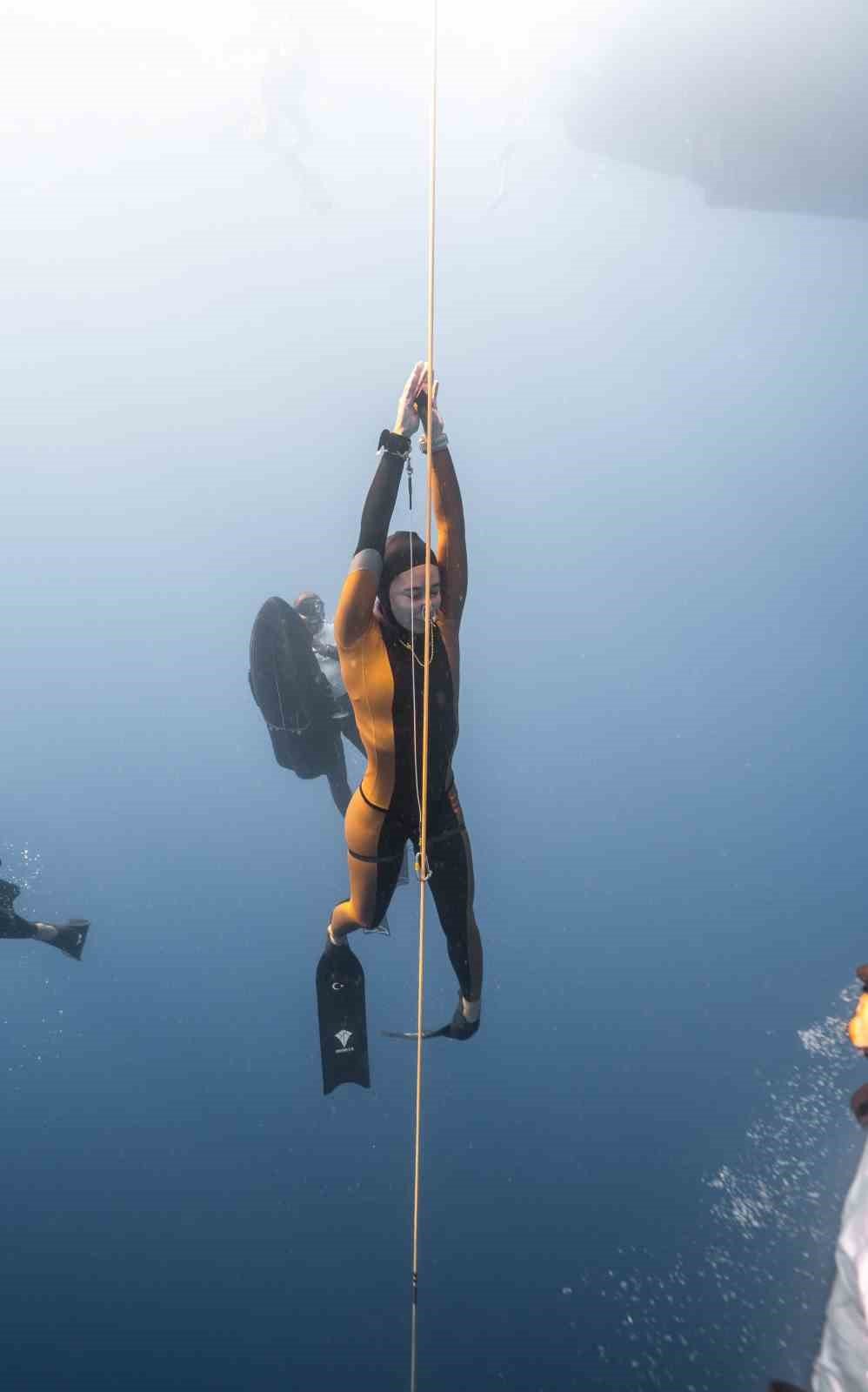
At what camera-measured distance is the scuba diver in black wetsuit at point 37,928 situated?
5.99 m

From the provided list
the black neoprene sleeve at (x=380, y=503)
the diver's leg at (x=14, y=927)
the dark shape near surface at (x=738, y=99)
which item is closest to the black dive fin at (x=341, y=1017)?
the black neoprene sleeve at (x=380, y=503)

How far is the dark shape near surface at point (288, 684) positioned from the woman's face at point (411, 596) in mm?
1954

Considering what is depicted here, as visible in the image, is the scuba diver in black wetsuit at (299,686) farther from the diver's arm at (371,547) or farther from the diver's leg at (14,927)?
the diver's leg at (14,927)

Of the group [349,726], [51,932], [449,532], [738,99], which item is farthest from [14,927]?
[738,99]

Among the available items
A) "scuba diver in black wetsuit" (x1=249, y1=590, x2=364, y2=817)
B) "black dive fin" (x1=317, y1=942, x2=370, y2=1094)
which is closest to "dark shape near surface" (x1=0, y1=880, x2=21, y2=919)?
"scuba diver in black wetsuit" (x1=249, y1=590, x2=364, y2=817)

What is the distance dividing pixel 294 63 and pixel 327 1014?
1859 cm

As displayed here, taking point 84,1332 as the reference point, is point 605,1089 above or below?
above

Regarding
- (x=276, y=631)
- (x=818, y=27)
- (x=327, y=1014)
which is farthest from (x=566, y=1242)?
(x=818, y=27)

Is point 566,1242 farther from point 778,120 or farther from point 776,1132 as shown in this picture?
point 778,120

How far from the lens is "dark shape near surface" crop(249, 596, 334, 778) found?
189 inches

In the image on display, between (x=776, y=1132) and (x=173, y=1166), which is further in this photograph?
(x=173, y=1166)

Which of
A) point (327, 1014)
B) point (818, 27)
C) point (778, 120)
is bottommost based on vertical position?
point (327, 1014)

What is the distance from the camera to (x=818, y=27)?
9.73 m

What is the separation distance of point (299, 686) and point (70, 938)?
13.2ft
